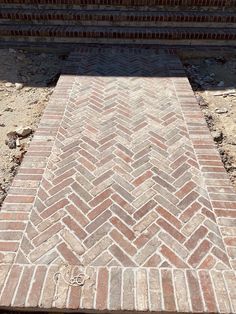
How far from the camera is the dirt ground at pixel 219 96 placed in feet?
13.5

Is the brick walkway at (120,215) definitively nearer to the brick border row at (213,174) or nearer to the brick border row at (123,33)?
the brick border row at (213,174)

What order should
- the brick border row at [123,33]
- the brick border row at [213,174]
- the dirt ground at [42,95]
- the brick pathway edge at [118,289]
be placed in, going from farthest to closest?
the brick border row at [123,33] < the dirt ground at [42,95] < the brick border row at [213,174] < the brick pathway edge at [118,289]

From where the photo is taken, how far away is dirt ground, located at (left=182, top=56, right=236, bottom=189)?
4.10 metres

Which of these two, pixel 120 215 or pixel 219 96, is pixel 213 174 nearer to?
pixel 120 215

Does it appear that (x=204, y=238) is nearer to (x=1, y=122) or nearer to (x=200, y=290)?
(x=200, y=290)

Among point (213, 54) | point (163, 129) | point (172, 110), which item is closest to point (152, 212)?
point (163, 129)

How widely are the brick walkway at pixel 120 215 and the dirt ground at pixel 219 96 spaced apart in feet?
1.35

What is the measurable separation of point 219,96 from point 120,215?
128 inches

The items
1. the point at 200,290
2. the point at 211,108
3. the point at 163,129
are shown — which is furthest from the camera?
the point at 211,108

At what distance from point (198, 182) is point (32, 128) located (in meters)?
2.37

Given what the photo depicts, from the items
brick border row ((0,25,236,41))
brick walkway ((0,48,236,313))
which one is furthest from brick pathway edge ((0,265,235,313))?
brick border row ((0,25,236,41))

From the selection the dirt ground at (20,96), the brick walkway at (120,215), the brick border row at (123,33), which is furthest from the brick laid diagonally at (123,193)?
the brick border row at (123,33)

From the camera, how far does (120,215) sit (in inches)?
112

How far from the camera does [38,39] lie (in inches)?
246
